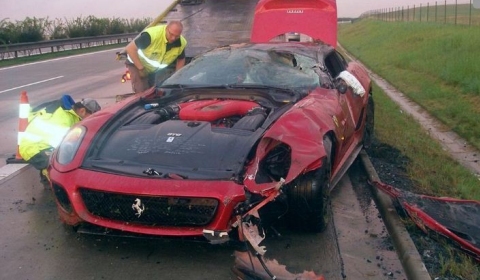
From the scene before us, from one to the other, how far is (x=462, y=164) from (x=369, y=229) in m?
3.01

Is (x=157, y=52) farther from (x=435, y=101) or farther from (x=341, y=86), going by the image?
(x=435, y=101)

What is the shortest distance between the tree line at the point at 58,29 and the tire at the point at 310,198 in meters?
26.8

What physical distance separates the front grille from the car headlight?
0.43 m

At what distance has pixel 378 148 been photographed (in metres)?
8.30

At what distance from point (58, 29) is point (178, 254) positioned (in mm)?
33517

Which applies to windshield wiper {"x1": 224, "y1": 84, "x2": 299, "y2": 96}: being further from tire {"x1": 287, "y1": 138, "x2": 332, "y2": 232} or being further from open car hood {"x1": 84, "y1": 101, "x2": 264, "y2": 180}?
tire {"x1": 287, "y1": 138, "x2": 332, "y2": 232}

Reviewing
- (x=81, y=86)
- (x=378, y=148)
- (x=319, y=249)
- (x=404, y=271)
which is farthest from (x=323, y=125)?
(x=81, y=86)

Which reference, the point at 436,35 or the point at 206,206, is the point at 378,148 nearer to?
the point at 206,206

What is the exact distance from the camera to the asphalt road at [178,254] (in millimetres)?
4547

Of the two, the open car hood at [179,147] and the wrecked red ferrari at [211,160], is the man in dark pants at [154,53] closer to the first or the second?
the wrecked red ferrari at [211,160]

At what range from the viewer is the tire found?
4.88 meters

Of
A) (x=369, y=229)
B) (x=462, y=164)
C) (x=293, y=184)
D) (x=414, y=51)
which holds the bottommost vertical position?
(x=414, y=51)

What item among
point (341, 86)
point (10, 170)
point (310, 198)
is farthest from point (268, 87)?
point (10, 170)

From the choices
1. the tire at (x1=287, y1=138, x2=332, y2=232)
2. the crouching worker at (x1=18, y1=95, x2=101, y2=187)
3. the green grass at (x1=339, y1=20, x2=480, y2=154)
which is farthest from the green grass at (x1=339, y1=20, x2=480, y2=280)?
the crouching worker at (x1=18, y1=95, x2=101, y2=187)
